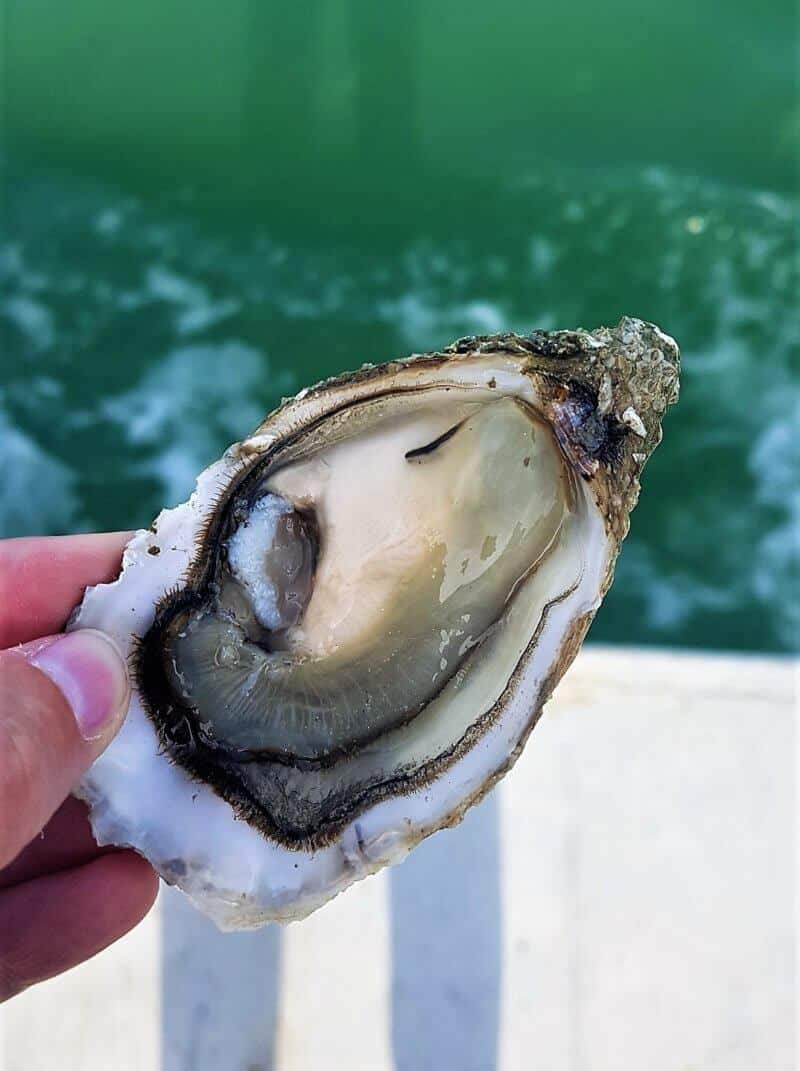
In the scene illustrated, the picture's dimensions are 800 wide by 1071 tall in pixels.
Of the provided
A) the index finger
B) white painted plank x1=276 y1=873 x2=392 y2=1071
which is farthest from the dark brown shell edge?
white painted plank x1=276 y1=873 x2=392 y2=1071

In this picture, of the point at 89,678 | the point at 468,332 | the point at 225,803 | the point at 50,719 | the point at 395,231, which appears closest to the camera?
the point at 50,719

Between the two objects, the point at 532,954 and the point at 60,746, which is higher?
the point at 60,746

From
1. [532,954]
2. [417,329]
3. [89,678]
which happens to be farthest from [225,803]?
[417,329]

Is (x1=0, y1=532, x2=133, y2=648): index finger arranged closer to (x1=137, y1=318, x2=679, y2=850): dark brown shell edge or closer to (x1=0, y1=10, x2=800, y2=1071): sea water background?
(x1=137, y1=318, x2=679, y2=850): dark brown shell edge

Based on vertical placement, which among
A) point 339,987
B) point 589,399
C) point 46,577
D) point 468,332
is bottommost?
point 339,987

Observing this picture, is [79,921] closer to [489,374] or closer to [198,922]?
[198,922]

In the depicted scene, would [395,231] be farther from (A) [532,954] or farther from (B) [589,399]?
(A) [532,954]

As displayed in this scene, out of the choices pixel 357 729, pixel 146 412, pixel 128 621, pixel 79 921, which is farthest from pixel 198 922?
pixel 146 412

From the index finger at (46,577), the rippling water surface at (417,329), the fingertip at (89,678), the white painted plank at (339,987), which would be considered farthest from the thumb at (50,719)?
the rippling water surface at (417,329)
